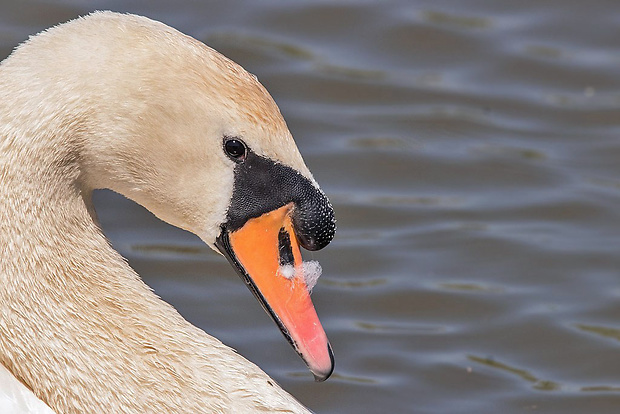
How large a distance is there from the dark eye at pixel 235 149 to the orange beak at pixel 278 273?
201 millimetres

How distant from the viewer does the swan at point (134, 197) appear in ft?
10.5

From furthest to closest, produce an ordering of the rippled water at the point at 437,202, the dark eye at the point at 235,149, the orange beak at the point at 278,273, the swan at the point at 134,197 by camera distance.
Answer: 1. the rippled water at the point at 437,202
2. the orange beak at the point at 278,273
3. the dark eye at the point at 235,149
4. the swan at the point at 134,197

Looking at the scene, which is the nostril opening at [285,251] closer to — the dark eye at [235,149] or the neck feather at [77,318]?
the dark eye at [235,149]

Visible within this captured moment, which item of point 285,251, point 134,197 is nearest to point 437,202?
point 285,251

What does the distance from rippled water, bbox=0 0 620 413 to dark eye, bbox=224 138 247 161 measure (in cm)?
180

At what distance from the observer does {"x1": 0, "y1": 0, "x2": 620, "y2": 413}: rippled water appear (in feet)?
17.0

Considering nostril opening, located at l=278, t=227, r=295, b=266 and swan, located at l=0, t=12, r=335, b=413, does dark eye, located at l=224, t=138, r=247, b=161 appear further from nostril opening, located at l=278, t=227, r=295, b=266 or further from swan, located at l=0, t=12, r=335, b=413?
nostril opening, located at l=278, t=227, r=295, b=266

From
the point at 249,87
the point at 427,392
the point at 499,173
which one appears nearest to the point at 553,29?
the point at 499,173

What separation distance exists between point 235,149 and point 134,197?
13.5 inches

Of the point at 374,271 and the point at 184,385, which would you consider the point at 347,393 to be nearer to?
the point at 374,271

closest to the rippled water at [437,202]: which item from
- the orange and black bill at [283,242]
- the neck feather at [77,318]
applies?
the neck feather at [77,318]

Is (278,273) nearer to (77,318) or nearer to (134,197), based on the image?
(134,197)

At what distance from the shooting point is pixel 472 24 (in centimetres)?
738

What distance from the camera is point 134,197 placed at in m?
3.50
